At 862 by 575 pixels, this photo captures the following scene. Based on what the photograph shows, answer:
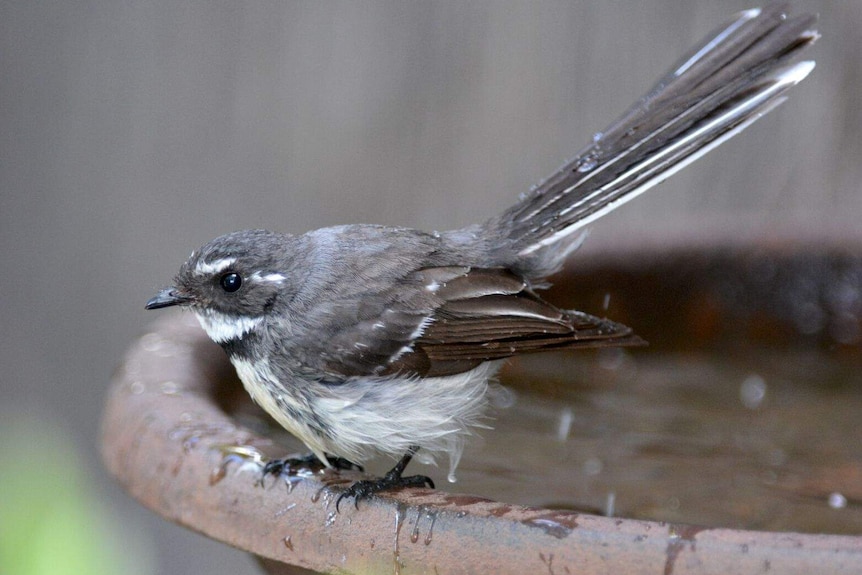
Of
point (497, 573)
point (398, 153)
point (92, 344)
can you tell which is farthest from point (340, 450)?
point (92, 344)

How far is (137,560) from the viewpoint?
3064 mm

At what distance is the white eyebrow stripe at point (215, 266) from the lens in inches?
135

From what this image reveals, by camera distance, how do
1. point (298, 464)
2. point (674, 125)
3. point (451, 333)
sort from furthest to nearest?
1. point (674, 125)
2. point (451, 333)
3. point (298, 464)

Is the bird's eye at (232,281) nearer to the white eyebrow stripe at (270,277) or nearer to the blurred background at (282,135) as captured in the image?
the white eyebrow stripe at (270,277)

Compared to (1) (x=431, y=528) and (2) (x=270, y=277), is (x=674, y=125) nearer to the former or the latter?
(2) (x=270, y=277)

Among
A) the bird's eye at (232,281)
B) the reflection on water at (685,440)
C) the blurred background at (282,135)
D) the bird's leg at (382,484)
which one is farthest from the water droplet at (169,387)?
the blurred background at (282,135)

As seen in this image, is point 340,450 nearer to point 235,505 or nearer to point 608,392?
point 235,505

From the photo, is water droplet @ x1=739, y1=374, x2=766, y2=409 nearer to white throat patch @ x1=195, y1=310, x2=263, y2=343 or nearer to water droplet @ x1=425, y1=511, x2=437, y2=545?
white throat patch @ x1=195, y1=310, x2=263, y2=343

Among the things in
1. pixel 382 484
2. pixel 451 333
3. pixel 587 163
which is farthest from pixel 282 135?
pixel 382 484

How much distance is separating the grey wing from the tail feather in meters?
0.45

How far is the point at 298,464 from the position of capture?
10.1 ft

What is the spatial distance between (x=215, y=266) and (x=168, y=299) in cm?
20

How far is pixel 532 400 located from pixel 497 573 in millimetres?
2311

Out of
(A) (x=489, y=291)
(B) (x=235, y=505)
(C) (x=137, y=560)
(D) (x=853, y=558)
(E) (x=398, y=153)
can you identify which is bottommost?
(C) (x=137, y=560)
